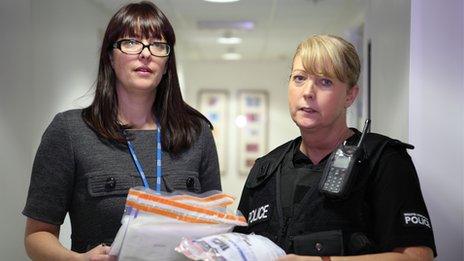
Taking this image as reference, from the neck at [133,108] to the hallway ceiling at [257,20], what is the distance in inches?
106

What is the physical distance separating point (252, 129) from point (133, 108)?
5.39 meters

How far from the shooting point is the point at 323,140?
129cm

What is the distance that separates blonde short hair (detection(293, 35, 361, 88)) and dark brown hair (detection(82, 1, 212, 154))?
1.49ft

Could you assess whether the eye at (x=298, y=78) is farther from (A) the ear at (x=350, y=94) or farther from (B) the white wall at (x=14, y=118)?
(B) the white wall at (x=14, y=118)

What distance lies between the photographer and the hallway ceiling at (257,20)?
13.7ft

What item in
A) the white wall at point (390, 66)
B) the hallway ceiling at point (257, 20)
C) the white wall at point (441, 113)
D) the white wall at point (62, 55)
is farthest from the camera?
the hallway ceiling at point (257, 20)

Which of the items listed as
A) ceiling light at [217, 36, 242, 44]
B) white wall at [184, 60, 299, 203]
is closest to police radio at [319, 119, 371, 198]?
ceiling light at [217, 36, 242, 44]

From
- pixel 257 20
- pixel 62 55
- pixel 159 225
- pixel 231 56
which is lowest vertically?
pixel 159 225

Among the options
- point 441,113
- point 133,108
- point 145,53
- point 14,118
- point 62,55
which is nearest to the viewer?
point 145,53

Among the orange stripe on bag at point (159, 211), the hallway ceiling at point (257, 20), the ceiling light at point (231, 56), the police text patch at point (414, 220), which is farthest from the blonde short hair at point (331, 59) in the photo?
the ceiling light at point (231, 56)

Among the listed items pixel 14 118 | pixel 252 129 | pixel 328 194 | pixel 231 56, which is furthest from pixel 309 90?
pixel 231 56

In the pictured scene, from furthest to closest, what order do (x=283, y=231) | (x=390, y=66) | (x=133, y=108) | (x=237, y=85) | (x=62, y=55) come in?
1. (x=237, y=85)
2. (x=62, y=55)
3. (x=390, y=66)
4. (x=133, y=108)
5. (x=283, y=231)

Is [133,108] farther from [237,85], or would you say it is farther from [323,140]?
[237,85]

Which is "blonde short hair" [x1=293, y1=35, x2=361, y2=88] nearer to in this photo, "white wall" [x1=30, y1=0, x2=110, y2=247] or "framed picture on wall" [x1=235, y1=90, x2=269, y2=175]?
"white wall" [x1=30, y1=0, x2=110, y2=247]
